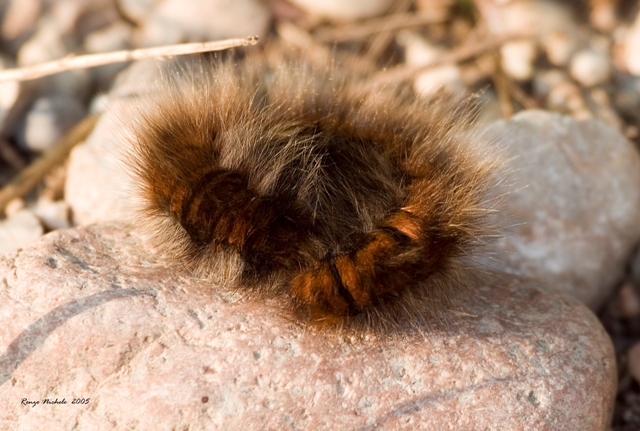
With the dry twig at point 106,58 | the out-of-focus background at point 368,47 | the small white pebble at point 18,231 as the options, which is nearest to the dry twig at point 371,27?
the out-of-focus background at point 368,47

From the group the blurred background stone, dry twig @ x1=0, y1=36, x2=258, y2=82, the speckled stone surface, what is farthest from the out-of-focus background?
the speckled stone surface

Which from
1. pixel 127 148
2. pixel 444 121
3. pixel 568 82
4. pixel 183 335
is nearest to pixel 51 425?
pixel 183 335

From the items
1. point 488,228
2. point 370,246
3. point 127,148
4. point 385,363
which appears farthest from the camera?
point 127,148

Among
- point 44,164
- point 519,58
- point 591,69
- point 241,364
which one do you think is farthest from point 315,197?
point 591,69

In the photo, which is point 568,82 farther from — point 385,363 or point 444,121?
point 385,363

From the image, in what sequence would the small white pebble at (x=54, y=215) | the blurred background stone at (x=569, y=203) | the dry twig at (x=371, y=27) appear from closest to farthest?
the blurred background stone at (x=569, y=203) → the small white pebble at (x=54, y=215) → the dry twig at (x=371, y=27)

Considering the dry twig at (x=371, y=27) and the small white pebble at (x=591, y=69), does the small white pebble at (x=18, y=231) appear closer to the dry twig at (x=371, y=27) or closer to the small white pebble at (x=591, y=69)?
the dry twig at (x=371, y=27)
